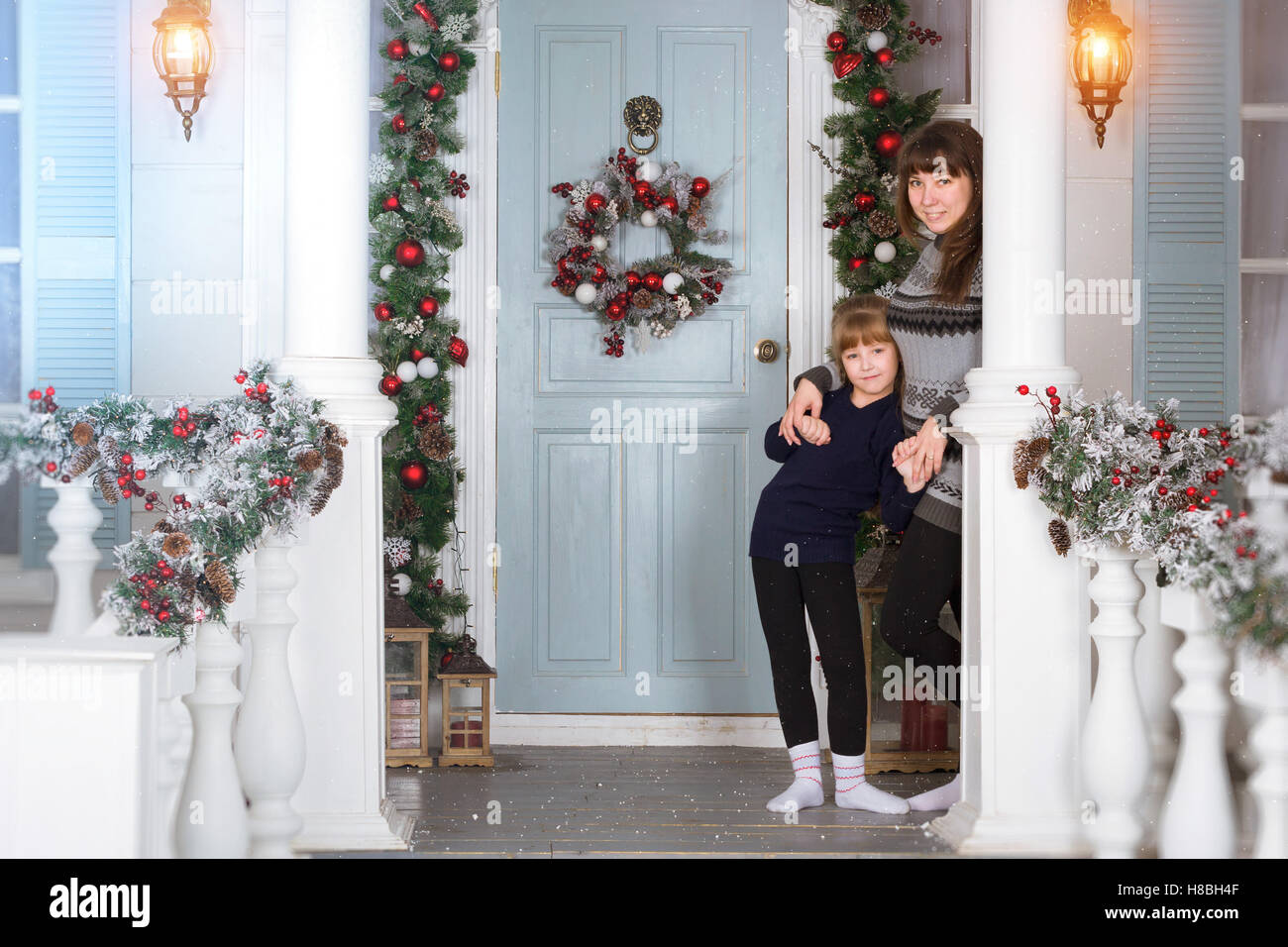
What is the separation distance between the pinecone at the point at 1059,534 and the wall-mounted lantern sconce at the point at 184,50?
2.77 m

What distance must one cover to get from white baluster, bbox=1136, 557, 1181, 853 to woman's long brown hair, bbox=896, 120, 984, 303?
842 millimetres

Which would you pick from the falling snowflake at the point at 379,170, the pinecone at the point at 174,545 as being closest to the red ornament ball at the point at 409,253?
the falling snowflake at the point at 379,170

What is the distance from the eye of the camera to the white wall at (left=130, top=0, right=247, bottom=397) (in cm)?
388

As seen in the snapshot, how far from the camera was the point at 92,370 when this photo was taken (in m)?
2.75

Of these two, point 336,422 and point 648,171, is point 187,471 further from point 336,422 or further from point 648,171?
point 648,171

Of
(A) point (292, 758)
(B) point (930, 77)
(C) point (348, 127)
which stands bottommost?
(A) point (292, 758)

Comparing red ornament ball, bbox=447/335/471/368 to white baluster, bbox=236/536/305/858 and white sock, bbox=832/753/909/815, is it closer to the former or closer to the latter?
white baluster, bbox=236/536/305/858

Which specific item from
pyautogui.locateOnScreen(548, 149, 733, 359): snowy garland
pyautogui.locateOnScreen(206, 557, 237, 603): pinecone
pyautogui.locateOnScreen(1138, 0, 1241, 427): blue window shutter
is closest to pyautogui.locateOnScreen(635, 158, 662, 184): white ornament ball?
pyautogui.locateOnScreen(548, 149, 733, 359): snowy garland

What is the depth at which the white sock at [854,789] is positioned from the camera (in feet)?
10.2

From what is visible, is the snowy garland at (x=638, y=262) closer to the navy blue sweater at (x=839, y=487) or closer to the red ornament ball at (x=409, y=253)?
the red ornament ball at (x=409, y=253)
